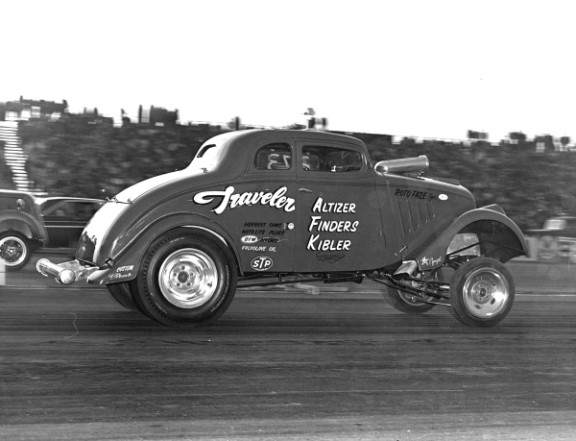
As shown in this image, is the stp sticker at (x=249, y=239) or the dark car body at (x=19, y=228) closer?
the stp sticker at (x=249, y=239)

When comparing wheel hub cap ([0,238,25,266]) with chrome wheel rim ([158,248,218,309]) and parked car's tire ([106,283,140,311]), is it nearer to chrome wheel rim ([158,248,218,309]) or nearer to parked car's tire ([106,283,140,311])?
parked car's tire ([106,283,140,311])

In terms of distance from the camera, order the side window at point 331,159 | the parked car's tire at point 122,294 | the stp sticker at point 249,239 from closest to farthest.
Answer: the stp sticker at point 249,239 → the side window at point 331,159 → the parked car's tire at point 122,294

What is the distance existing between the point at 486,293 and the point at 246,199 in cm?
258

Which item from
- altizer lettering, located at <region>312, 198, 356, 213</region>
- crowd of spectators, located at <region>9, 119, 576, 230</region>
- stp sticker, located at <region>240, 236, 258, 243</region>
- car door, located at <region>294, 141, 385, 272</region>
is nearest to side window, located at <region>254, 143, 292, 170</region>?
car door, located at <region>294, 141, 385, 272</region>

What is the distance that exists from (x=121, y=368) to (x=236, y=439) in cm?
187

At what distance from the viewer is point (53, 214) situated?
18.8m

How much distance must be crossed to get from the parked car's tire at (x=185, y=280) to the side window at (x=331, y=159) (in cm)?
131

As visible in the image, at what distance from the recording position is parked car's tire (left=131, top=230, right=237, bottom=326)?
7.74 m

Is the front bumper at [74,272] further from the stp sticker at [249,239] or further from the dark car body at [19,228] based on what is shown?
the dark car body at [19,228]

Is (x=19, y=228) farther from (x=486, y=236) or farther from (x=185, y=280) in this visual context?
(x=486, y=236)

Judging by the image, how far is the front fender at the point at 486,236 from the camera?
8.75 meters

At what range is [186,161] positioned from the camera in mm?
27312

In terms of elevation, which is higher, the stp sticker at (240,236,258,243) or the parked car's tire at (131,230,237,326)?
the stp sticker at (240,236,258,243)

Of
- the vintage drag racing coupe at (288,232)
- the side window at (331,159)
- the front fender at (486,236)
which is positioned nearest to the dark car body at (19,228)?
the vintage drag racing coupe at (288,232)
